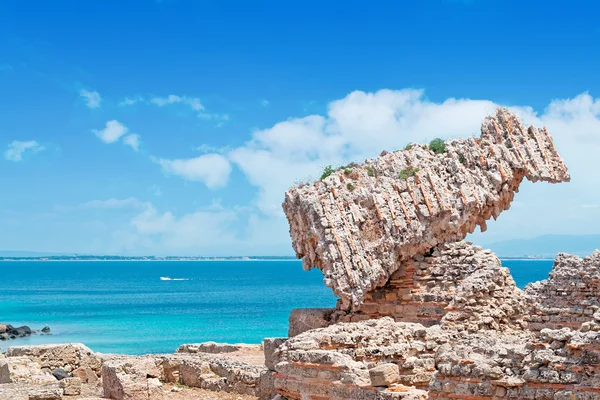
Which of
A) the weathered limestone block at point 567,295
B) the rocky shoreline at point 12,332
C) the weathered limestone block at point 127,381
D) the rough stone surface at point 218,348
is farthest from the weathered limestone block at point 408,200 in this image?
the rocky shoreline at point 12,332

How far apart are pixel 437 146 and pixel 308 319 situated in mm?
4525

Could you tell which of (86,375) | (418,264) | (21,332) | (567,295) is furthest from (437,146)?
(21,332)

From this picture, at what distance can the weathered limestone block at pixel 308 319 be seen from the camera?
1711 cm

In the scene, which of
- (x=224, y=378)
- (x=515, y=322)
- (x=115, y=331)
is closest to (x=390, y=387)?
(x=515, y=322)

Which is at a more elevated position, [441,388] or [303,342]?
[303,342]

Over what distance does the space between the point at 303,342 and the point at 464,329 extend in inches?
117

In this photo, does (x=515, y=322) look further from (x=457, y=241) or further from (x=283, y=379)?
(x=283, y=379)

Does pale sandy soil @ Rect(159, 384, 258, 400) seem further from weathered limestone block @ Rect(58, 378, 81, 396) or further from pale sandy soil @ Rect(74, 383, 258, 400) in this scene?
weathered limestone block @ Rect(58, 378, 81, 396)

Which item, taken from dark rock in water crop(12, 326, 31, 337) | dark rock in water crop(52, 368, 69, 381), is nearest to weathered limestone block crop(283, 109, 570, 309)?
dark rock in water crop(52, 368, 69, 381)

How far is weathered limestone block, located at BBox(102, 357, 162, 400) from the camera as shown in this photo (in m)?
16.2

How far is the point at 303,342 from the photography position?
12773 millimetres

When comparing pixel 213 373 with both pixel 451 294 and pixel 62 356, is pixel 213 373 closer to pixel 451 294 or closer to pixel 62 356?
pixel 62 356

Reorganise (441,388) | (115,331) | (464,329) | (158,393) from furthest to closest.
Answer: (115,331)
(158,393)
(464,329)
(441,388)

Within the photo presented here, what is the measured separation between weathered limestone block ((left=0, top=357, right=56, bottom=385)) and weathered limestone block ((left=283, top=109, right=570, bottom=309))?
6575mm
